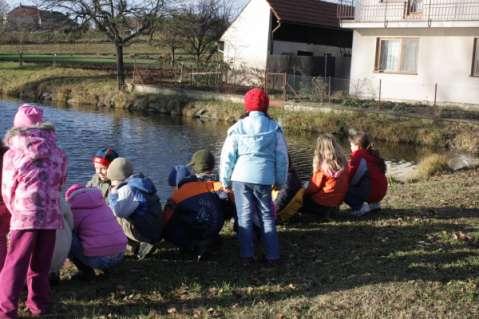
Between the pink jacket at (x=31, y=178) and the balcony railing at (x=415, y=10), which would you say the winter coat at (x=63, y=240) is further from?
the balcony railing at (x=415, y=10)

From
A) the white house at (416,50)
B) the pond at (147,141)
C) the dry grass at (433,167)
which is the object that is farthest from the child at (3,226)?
the white house at (416,50)

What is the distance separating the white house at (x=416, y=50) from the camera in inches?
967

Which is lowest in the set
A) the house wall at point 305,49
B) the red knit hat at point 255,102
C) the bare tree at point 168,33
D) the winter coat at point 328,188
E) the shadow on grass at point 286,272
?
the shadow on grass at point 286,272

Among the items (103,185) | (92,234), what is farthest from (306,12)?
(92,234)

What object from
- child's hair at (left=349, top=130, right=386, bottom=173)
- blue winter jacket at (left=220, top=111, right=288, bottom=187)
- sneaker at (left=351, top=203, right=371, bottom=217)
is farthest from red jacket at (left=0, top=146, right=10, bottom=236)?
child's hair at (left=349, top=130, right=386, bottom=173)

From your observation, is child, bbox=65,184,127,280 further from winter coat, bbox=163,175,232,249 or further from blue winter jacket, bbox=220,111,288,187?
blue winter jacket, bbox=220,111,288,187

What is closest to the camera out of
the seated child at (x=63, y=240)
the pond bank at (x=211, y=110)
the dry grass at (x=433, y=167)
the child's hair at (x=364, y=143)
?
the seated child at (x=63, y=240)

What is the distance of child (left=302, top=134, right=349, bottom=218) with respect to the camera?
771cm

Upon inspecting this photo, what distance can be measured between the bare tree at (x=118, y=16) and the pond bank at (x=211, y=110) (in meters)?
2.36

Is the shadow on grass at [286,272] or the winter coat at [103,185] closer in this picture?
the shadow on grass at [286,272]

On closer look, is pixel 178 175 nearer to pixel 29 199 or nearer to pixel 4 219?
pixel 4 219

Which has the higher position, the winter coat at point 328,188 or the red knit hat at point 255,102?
the red knit hat at point 255,102

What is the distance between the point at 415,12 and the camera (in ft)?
84.5

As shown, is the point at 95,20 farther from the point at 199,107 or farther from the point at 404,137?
the point at 404,137
